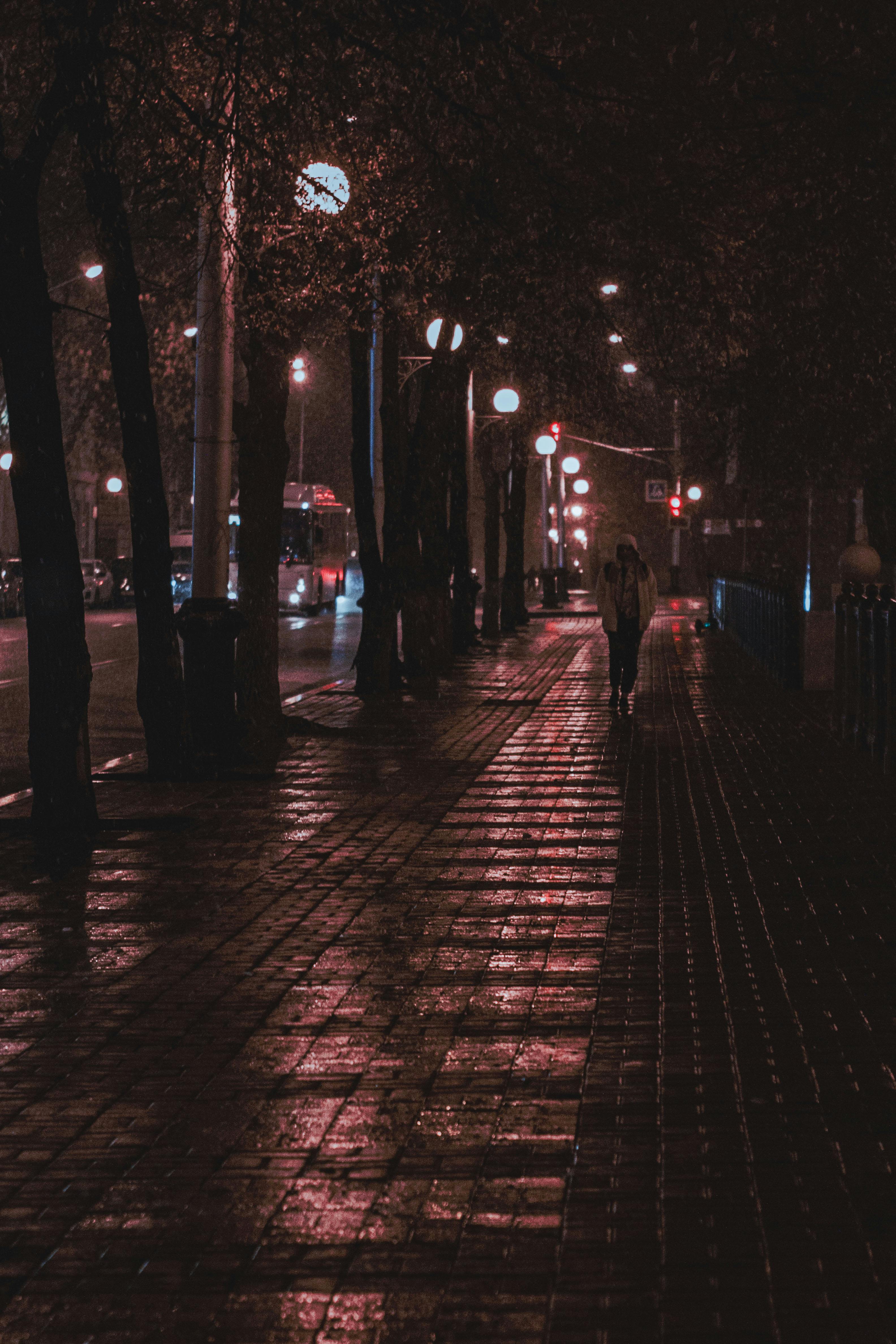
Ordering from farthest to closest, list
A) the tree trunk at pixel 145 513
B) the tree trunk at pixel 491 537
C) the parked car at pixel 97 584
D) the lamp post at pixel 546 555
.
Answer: the lamp post at pixel 546 555
the parked car at pixel 97 584
the tree trunk at pixel 491 537
the tree trunk at pixel 145 513

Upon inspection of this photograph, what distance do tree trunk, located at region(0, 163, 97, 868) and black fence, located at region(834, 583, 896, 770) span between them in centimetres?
620

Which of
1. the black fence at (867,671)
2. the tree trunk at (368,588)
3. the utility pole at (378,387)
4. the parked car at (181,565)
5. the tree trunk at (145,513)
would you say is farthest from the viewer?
the parked car at (181,565)

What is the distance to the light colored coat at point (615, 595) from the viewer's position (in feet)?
67.5

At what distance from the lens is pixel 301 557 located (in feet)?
176

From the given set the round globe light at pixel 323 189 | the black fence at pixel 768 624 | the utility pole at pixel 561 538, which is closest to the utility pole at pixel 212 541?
the round globe light at pixel 323 189

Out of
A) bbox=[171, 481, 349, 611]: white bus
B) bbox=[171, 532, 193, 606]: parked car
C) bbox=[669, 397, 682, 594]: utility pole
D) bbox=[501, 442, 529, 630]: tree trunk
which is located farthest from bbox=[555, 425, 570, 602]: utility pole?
bbox=[501, 442, 529, 630]: tree trunk

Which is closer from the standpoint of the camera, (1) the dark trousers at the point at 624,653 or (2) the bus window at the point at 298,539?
(1) the dark trousers at the point at 624,653

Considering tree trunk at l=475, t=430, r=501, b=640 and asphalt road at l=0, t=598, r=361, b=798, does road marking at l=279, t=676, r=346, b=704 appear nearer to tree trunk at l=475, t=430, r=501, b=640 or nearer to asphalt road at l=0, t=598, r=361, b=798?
asphalt road at l=0, t=598, r=361, b=798

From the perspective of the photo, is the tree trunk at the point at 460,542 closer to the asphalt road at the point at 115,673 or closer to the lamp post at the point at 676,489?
the asphalt road at the point at 115,673

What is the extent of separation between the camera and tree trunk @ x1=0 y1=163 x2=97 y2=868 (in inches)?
410

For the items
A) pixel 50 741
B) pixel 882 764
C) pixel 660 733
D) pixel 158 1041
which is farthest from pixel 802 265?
pixel 158 1041

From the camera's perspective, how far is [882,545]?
45.8 metres

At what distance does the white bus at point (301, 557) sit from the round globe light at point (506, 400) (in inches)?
740

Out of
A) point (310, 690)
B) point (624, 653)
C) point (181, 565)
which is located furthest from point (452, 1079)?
point (181, 565)
